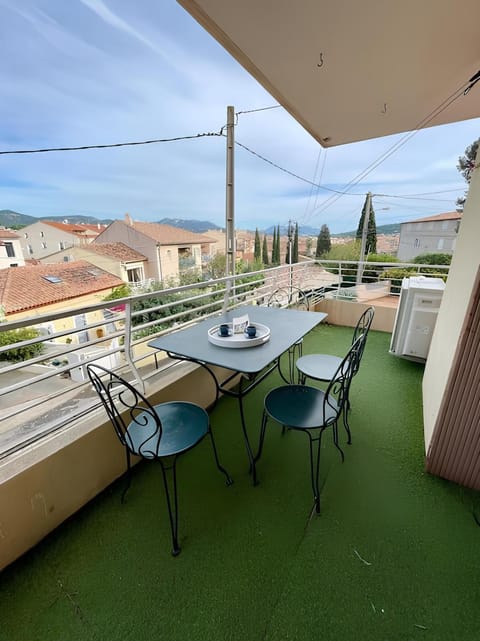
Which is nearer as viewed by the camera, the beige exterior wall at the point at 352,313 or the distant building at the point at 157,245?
the beige exterior wall at the point at 352,313

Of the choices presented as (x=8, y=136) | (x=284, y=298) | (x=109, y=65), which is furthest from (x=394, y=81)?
(x=8, y=136)

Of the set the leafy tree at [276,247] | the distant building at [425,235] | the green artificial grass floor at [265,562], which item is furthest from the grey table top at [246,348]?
the leafy tree at [276,247]

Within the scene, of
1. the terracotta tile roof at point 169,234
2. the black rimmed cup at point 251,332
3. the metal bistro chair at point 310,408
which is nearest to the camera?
the metal bistro chair at point 310,408

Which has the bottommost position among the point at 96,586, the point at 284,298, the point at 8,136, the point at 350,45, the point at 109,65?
the point at 96,586

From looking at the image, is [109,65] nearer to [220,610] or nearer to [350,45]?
[350,45]

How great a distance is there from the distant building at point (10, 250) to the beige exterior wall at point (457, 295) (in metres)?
9.93

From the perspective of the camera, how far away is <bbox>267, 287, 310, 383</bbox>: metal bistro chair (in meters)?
2.61

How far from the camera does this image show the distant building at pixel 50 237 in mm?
9578

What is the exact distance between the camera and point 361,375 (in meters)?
2.62

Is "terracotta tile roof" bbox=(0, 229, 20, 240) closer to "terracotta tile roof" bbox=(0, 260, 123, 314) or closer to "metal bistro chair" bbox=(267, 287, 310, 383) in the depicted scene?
"terracotta tile roof" bbox=(0, 260, 123, 314)

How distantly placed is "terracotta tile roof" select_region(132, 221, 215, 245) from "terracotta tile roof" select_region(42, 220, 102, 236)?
1777mm

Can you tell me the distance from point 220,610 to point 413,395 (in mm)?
2083

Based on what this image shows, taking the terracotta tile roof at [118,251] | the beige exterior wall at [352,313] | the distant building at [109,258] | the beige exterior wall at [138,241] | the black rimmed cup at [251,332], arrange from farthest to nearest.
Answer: the beige exterior wall at [138,241], the terracotta tile roof at [118,251], the distant building at [109,258], the beige exterior wall at [352,313], the black rimmed cup at [251,332]

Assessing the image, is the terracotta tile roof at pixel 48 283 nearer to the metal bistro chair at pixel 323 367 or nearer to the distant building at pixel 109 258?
the distant building at pixel 109 258
